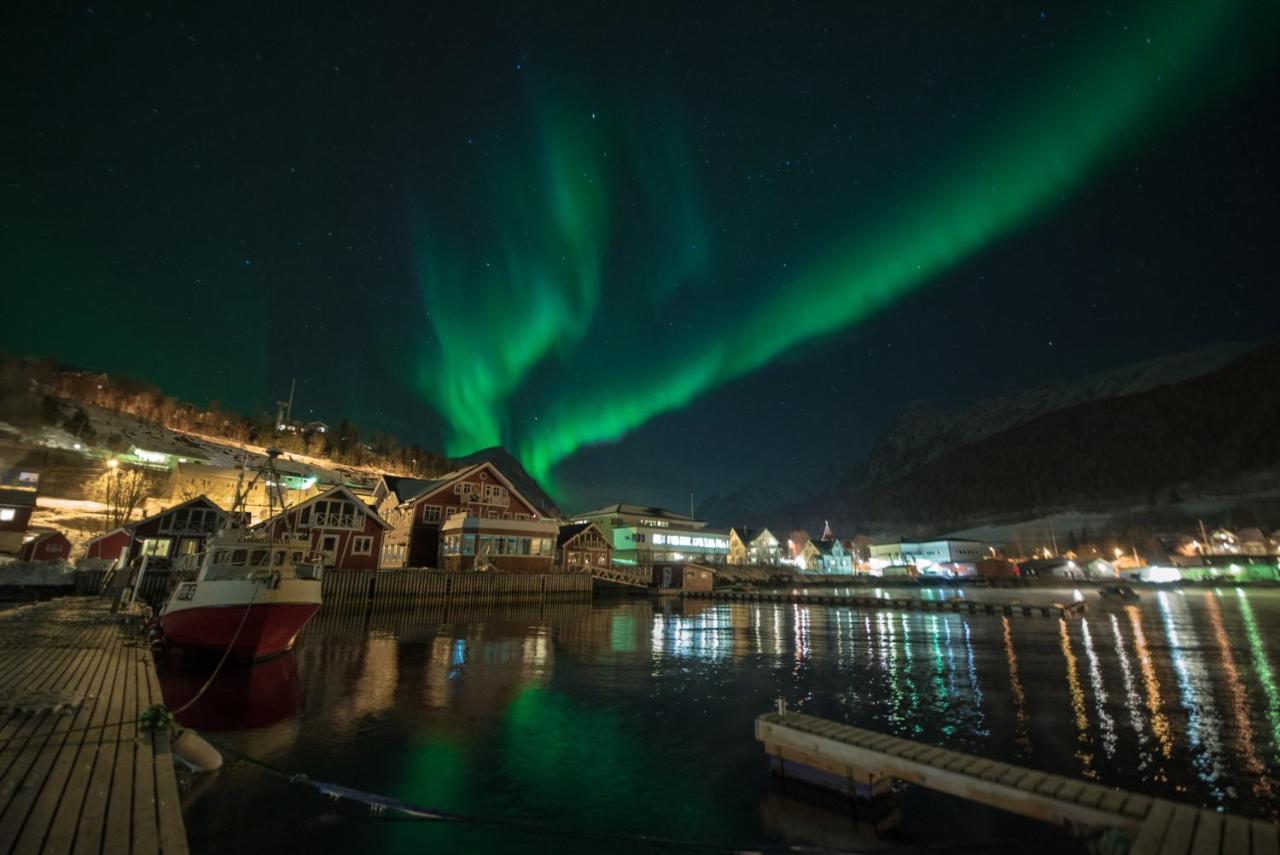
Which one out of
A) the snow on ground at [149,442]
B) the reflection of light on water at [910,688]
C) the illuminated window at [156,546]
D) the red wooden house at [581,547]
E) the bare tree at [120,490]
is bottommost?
the reflection of light on water at [910,688]

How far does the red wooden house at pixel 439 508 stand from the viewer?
63125 millimetres

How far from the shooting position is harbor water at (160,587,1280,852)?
31.9 ft

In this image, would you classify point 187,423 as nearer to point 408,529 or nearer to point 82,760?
point 408,529

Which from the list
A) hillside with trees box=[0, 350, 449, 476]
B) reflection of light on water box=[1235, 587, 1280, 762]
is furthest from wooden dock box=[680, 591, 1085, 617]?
hillside with trees box=[0, 350, 449, 476]

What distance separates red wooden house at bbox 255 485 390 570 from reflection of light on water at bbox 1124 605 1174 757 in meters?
56.5

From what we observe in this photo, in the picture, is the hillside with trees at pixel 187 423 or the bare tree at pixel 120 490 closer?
the bare tree at pixel 120 490

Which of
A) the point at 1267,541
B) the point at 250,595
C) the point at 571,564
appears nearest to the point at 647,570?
the point at 571,564

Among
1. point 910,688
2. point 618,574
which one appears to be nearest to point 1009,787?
point 910,688

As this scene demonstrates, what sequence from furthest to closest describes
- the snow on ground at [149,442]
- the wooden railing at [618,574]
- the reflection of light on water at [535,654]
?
the snow on ground at [149,442] → the wooden railing at [618,574] → the reflection of light on water at [535,654]

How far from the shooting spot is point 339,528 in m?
54.3

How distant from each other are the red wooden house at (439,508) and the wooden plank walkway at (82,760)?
4555 centimetres

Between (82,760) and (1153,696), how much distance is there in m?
28.5

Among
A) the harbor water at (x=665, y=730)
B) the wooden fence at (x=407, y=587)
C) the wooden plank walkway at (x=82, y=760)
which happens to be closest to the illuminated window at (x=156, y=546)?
the wooden fence at (x=407, y=587)

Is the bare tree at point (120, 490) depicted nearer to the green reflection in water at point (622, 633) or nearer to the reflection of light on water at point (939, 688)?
the green reflection in water at point (622, 633)
